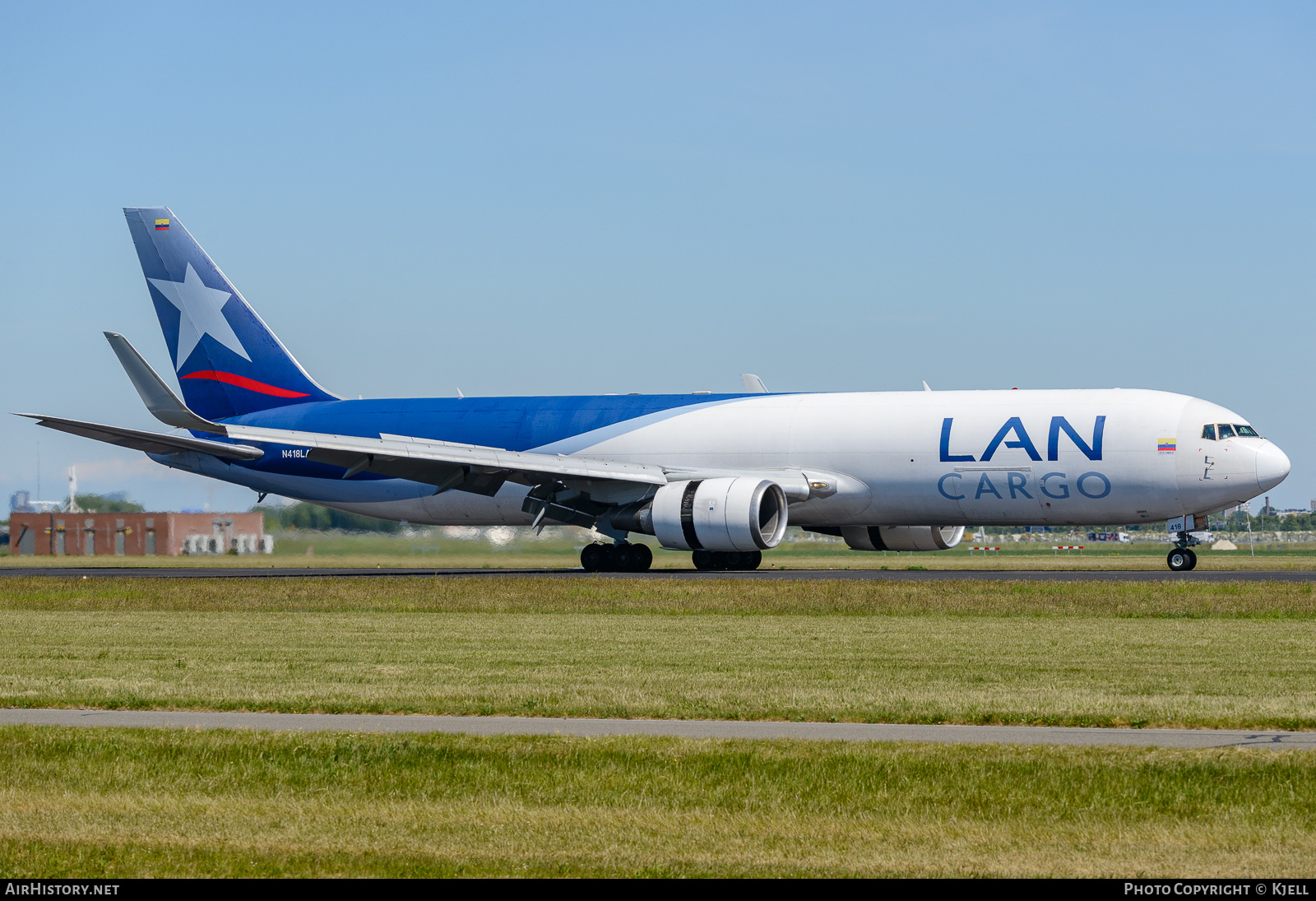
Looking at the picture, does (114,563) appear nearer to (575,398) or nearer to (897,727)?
(575,398)

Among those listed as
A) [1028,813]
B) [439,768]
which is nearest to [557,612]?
[439,768]

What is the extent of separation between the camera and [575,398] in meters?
42.1

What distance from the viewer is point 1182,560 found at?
35281 mm

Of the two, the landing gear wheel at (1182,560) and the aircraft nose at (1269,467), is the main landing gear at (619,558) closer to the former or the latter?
the landing gear wheel at (1182,560)

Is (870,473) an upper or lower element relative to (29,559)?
upper

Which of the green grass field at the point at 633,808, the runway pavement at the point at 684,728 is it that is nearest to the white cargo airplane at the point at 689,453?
the runway pavement at the point at 684,728

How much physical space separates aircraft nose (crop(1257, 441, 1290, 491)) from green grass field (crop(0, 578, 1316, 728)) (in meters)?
7.15

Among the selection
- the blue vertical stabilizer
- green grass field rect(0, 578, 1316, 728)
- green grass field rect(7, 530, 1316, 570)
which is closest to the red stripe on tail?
the blue vertical stabilizer

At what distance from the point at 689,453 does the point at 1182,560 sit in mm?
12566

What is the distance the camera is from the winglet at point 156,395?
35.3 meters

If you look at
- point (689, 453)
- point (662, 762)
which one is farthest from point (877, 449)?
point (662, 762)

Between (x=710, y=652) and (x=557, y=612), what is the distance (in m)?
7.73

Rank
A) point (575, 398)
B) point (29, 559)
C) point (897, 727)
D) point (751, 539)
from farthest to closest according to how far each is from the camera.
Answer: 1. point (29, 559)
2. point (575, 398)
3. point (751, 539)
4. point (897, 727)

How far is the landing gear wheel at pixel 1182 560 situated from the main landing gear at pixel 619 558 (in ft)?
41.8
